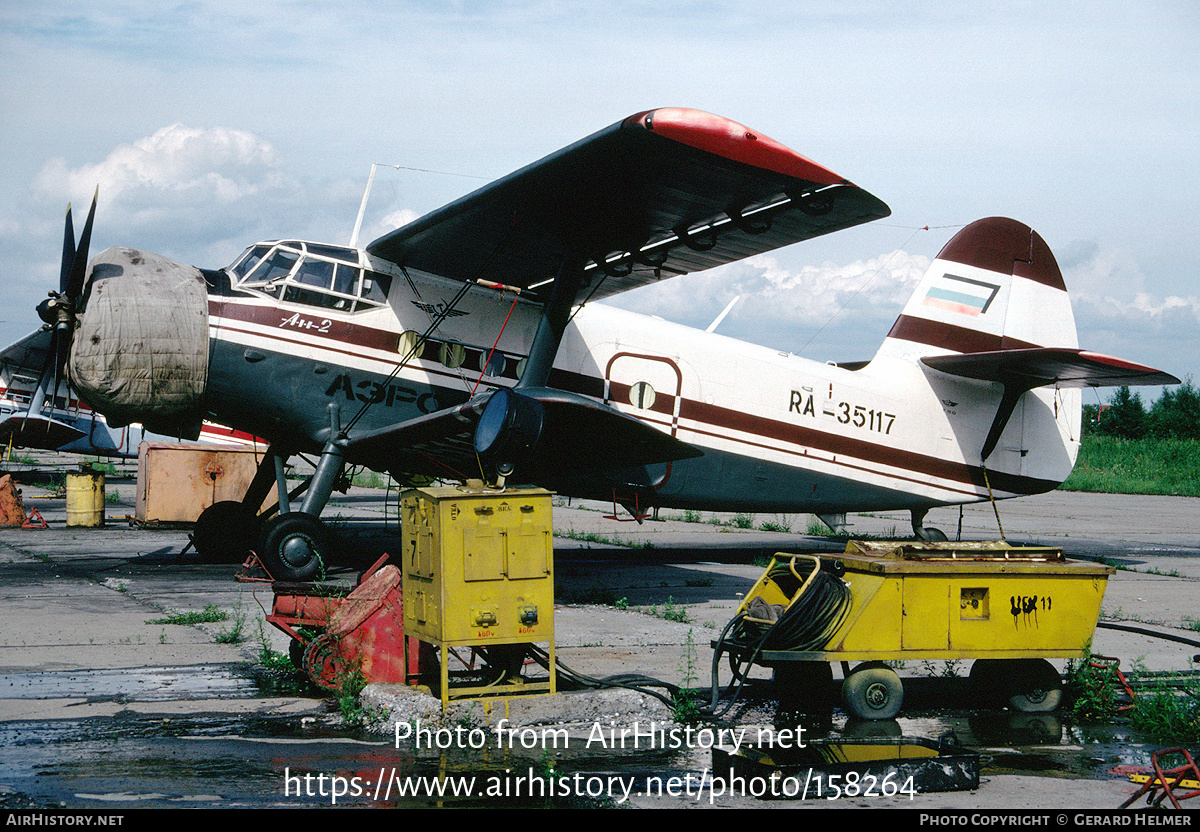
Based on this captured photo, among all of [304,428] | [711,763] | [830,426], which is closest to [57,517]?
[304,428]

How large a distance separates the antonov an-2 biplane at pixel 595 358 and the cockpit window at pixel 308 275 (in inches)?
1.0

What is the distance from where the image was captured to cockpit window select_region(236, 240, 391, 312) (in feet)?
36.6

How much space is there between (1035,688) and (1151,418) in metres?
68.1

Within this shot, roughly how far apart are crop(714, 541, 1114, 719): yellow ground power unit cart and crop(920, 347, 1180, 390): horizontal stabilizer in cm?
674

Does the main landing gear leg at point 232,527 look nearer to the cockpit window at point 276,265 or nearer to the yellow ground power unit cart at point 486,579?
the cockpit window at point 276,265

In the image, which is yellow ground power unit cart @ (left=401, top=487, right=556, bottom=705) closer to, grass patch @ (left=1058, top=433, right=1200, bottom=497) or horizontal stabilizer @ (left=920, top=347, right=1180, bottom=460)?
horizontal stabilizer @ (left=920, top=347, right=1180, bottom=460)

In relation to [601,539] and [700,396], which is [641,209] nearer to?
[700,396]

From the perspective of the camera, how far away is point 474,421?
33.4ft

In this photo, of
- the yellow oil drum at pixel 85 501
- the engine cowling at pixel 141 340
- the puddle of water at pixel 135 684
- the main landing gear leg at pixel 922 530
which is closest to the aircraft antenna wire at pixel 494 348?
the engine cowling at pixel 141 340

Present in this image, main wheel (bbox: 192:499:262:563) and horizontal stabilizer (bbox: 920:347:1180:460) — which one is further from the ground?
horizontal stabilizer (bbox: 920:347:1180:460)

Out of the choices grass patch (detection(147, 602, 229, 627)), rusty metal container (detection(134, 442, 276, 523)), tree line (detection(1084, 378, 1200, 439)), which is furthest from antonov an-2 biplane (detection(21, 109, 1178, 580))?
tree line (detection(1084, 378, 1200, 439))

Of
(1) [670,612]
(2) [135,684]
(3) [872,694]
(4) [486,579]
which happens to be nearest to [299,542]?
(2) [135,684]

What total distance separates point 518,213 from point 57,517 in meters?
14.5

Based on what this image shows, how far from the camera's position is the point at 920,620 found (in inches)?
232
